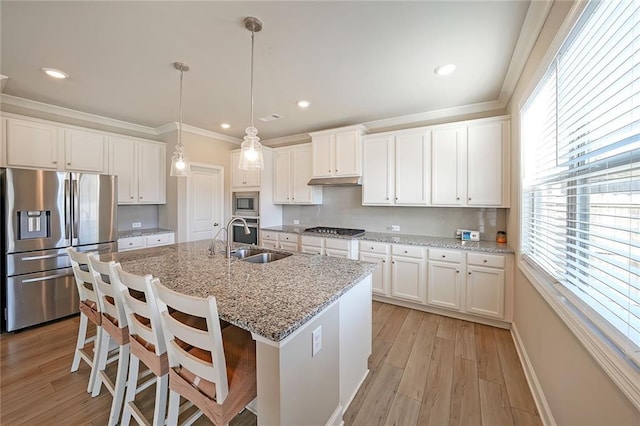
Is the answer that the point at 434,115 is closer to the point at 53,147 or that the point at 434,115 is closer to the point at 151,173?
the point at 151,173

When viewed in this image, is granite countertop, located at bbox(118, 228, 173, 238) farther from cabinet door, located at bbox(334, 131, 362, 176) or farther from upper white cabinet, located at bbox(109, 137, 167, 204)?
cabinet door, located at bbox(334, 131, 362, 176)

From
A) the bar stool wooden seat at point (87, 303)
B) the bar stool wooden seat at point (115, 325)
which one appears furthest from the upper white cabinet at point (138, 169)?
the bar stool wooden seat at point (115, 325)

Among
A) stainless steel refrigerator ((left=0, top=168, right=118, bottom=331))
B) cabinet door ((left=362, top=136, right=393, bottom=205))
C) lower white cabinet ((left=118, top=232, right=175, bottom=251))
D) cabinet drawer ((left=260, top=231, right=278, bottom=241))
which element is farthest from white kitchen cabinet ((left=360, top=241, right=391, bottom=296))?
stainless steel refrigerator ((left=0, top=168, right=118, bottom=331))

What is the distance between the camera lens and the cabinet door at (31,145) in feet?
9.62

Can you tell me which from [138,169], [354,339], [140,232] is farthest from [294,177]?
[354,339]

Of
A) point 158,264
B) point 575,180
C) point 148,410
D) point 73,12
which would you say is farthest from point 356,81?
point 148,410

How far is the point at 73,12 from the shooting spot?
171cm

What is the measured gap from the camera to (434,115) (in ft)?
11.3

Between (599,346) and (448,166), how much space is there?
2514 mm

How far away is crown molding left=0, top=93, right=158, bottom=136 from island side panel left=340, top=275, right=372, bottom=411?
173 inches

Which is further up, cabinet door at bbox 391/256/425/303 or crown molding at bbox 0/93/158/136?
crown molding at bbox 0/93/158/136

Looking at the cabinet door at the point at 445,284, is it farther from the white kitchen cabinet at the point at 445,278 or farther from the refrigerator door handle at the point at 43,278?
the refrigerator door handle at the point at 43,278

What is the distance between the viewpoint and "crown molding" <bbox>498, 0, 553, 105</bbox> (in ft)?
5.20

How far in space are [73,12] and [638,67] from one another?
2.96 meters
